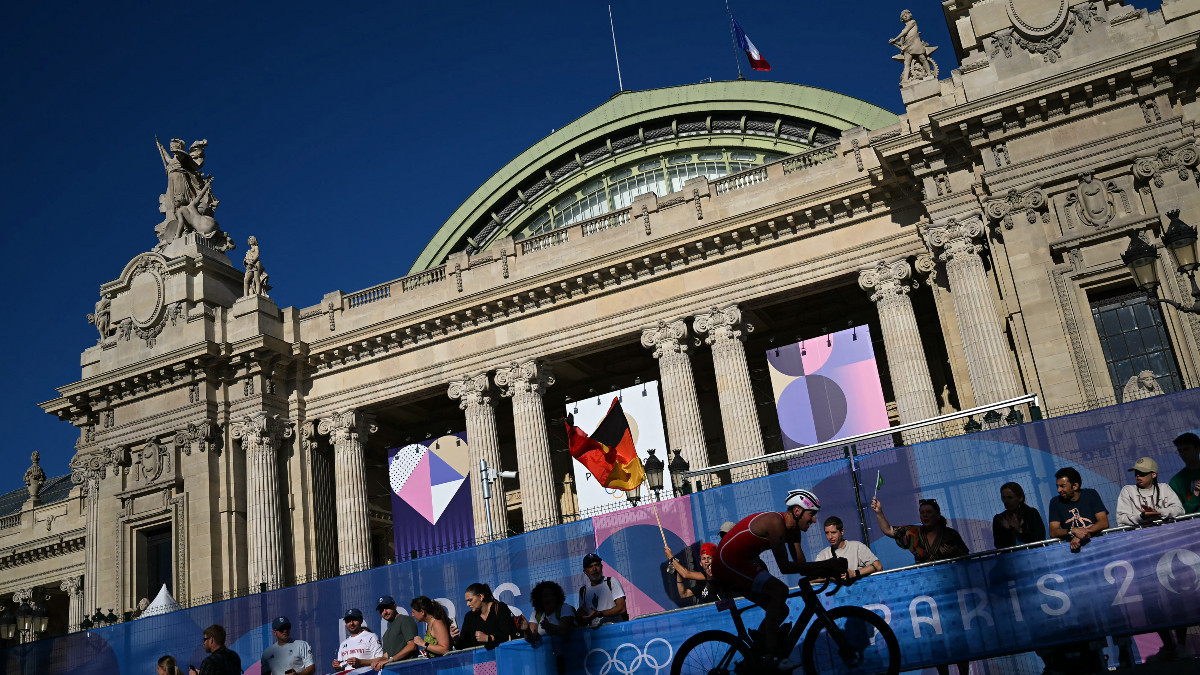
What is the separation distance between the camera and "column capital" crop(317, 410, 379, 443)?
32.1m

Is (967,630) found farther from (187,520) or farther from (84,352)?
(84,352)

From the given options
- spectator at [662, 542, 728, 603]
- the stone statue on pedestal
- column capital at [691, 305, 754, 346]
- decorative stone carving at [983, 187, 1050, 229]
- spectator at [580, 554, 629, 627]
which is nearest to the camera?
spectator at [662, 542, 728, 603]

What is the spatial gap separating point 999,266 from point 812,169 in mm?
6488

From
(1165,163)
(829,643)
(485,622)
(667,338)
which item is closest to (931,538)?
(829,643)

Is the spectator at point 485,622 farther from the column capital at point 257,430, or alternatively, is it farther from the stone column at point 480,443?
the column capital at point 257,430

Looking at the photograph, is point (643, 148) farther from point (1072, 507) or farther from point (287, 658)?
point (1072, 507)

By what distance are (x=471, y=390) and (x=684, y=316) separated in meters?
6.39

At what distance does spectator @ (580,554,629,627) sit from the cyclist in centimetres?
344

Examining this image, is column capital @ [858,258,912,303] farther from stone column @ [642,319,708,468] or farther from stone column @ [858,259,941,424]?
stone column @ [642,319,708,468]

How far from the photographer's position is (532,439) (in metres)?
29.8

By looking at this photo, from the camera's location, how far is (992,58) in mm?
24844

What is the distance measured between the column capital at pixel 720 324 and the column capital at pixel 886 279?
327cm

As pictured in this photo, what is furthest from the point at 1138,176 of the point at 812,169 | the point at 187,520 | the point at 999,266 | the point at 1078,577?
the point at 187,520

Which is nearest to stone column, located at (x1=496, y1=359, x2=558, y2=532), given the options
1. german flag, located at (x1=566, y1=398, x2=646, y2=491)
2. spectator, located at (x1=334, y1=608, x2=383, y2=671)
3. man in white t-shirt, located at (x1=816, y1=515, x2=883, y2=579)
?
german flag, located at (x1=566, y1=398, x2=646, y2=491)
